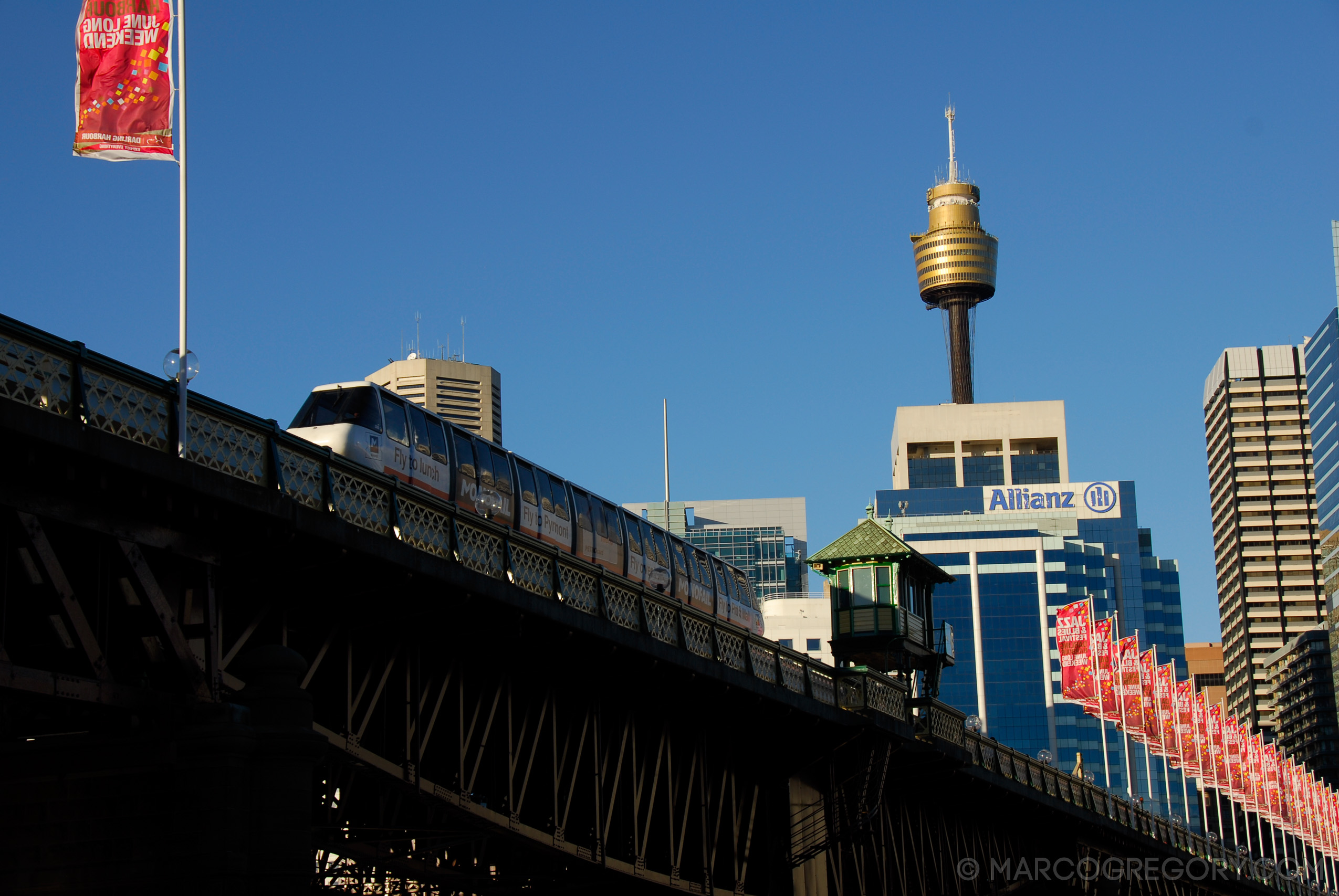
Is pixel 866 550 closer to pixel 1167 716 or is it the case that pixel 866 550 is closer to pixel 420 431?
pixel 420 431

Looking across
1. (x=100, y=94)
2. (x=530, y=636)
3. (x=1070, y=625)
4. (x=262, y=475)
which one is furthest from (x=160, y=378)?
(x=1070, y=625)

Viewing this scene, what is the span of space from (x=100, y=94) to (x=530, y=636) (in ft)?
37.4

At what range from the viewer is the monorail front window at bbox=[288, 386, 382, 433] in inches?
1323

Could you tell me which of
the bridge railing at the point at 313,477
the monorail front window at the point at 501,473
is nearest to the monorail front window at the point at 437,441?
the monorail front window at the point at 501,473

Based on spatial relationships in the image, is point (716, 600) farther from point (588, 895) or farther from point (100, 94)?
point (100, 94)

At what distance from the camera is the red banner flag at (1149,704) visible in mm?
84312

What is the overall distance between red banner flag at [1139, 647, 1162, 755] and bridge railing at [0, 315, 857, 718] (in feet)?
173

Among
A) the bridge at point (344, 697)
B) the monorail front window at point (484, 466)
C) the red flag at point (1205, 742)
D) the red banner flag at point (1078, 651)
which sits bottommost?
the bridge at point (344, 697)

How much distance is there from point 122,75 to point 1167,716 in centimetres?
7380

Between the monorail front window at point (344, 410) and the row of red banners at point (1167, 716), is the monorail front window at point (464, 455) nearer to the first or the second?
the monorail front window at point (344, 410)

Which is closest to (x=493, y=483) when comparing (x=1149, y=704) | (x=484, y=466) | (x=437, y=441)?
(x=484, y=466)

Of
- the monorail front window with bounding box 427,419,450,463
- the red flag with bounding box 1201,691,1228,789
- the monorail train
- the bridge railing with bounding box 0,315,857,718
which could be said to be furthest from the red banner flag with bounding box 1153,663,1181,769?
the monorail front window with bounding box 427,419,450,463

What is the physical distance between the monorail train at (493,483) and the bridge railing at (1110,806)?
10322 mm

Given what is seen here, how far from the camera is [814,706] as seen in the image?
40.1 m
